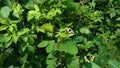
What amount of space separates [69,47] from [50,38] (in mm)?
344

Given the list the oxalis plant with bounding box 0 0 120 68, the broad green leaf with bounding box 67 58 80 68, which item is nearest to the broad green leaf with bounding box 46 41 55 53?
the oxalis plant with bounding box 0 0 120 68

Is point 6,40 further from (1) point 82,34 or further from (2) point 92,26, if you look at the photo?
(2) point 92,26

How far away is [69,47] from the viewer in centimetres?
231

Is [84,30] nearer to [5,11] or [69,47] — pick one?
[69,47]

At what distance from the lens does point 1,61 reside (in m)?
2.41

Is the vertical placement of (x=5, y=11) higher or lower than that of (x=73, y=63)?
higher

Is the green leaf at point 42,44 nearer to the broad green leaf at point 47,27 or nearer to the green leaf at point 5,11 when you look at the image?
the broad green leaf at point 47,27

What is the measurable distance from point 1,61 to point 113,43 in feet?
3.64

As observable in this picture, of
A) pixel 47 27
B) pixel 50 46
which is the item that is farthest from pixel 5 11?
pixel 50 46

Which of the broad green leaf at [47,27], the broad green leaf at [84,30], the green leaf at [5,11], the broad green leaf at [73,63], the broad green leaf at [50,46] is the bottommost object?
the broad green leaf at [73,63]

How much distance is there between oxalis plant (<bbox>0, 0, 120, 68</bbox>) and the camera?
2414 mm

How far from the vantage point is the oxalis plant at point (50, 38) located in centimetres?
241

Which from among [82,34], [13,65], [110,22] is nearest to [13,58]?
[13,65]

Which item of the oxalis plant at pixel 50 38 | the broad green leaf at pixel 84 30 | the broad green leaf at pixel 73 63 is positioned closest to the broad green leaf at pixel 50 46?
the oxalis plant at pixel 50 38
